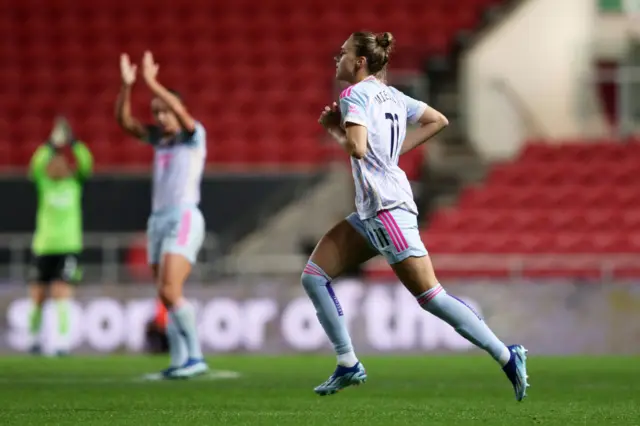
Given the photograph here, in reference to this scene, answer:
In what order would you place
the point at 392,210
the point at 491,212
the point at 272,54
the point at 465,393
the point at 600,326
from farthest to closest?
the point at 272,54
the point at 491,212
the point at 600,326
the point at 465,393
the point at 392,210

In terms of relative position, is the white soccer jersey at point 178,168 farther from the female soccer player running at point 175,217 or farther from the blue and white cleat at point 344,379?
the blue and white cleat at point 344,379

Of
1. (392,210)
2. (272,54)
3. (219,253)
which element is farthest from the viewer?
(272,54)

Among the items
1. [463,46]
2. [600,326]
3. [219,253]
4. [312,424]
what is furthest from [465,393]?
[463,46]

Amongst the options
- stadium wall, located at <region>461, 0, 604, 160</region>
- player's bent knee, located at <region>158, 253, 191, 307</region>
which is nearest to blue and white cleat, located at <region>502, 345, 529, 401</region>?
player's bent knee, located at <region>158, 253, 191, 307</region>

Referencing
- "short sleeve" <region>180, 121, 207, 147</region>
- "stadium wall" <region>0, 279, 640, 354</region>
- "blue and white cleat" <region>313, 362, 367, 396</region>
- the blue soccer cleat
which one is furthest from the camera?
"stadium wall" <region>0, 279, 640, 354</region>

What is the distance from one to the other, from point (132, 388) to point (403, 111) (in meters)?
2.61

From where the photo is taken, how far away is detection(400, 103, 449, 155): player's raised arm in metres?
7.34

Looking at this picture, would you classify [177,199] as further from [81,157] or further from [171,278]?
[81,157]

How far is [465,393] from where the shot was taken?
8.24 meters

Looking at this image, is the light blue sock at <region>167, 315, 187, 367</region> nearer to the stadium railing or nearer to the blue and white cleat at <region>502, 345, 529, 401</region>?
the blue and white cleat at <region>502, 345, 529, 401</region>

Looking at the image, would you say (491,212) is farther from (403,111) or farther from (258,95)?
(403,111)

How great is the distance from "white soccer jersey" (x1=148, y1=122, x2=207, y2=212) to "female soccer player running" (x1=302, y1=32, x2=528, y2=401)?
2576 mm

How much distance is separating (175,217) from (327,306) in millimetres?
2545

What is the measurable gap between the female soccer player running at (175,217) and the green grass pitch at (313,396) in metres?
0.28
